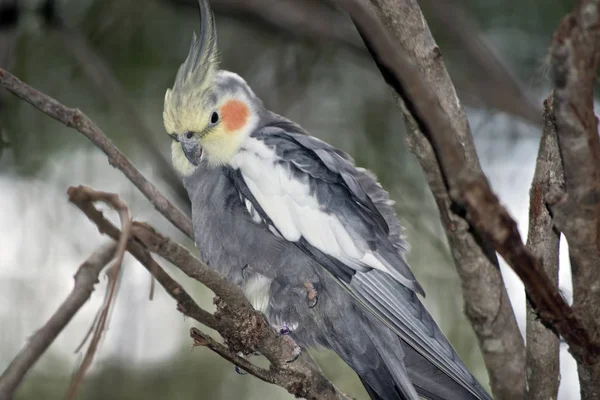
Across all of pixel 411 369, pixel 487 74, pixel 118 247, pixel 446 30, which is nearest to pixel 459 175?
pixel 118 247

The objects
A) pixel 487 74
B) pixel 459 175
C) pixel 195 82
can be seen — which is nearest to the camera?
pixel 459 175

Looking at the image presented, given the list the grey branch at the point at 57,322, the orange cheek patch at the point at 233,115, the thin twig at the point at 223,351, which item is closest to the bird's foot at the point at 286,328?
the thin twig at the point at 223,351

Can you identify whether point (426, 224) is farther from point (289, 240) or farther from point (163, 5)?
point (163, 5)

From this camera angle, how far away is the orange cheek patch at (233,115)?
9.59 feet

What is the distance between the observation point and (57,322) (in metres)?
1.33

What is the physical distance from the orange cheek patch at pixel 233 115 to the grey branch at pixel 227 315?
1.01m

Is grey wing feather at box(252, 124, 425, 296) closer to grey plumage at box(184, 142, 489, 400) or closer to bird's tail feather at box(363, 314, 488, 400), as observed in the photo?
grey plumage at box(184, 142, 489, 400)

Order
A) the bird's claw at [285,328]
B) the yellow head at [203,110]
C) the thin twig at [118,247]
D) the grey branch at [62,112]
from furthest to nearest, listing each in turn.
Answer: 1. the yellow head at [203,110]
2. the bird's claw at [285,328]
3. the grey branch at [62,112]
4. the thin twig at [118,247]

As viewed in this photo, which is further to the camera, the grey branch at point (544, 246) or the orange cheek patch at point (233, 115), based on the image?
the orange cheek patch at point (233, 115)

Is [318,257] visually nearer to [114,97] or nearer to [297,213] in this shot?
[297,213]

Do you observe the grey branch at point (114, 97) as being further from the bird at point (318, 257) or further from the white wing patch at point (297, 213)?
the white wing patch at point (297, 213)

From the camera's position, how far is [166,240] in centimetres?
147

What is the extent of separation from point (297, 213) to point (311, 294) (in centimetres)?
31

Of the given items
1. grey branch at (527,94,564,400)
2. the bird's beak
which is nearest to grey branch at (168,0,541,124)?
the bird's beak
